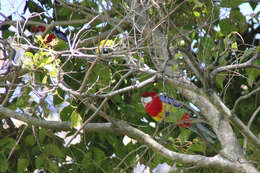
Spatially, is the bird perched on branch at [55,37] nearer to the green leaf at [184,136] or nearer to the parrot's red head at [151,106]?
the parrot's red head at [151,106]

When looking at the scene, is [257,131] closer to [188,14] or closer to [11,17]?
[188,14]

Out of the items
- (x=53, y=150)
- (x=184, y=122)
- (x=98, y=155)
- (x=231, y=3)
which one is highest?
(x=231, y=3)

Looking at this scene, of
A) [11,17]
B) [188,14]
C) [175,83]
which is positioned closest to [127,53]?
[175,83]

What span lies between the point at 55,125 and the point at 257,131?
141cm

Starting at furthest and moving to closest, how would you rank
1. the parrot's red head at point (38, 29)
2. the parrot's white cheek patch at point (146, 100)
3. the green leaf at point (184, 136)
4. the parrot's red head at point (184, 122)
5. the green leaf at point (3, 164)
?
the parrot's red head at point (38, 29) < the parrot's white cheek patch at point (146, 100) < the green leaf at point (3, 164) < the green leaf at point (184, 136) < the parrot's red head at point (184, 122)

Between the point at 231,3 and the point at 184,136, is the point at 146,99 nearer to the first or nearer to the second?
the point at 184,136

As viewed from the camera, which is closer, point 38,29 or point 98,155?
point 98,155

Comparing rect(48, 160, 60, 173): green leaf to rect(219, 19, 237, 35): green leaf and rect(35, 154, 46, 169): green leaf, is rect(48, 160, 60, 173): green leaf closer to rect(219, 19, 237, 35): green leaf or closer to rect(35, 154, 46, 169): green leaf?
rect(35, 154, 46, 169): green leaf

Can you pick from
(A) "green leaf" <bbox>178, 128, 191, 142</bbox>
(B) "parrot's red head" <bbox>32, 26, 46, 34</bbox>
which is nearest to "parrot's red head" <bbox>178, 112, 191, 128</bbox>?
(A) "green leaf" <bbox>178, 128, 191, 142</bbox>

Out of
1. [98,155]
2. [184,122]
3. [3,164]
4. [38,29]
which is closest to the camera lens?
[184,122]

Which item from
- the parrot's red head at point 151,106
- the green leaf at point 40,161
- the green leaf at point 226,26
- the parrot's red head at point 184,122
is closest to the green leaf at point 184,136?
the parrot's red head at point 184,122

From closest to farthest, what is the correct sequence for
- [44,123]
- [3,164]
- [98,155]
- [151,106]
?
[44,123]
[3,164]
[98,155]
[151,106]

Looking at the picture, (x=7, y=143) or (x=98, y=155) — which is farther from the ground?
(x=7, y=143)

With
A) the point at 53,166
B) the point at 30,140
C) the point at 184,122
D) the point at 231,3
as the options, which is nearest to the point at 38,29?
the point at 30,140
